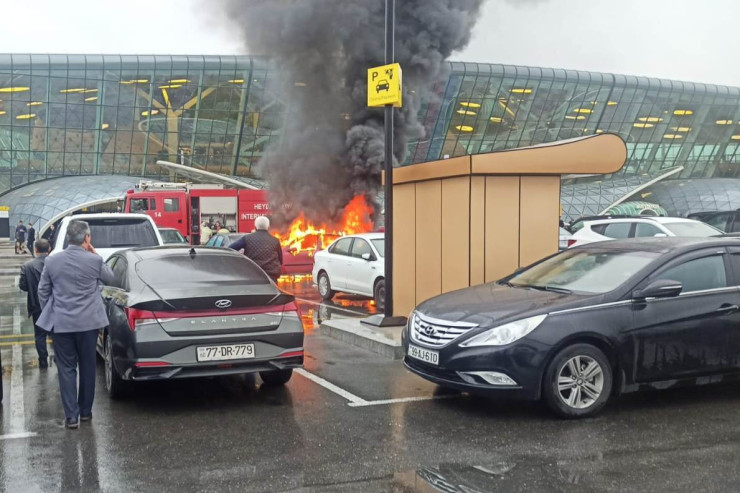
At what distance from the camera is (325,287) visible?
14.7 metres

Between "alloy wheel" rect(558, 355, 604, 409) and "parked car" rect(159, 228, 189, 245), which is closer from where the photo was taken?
"alloy wheel" rect(558, 355, 604, 409)

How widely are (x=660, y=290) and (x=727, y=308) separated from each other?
76 cm

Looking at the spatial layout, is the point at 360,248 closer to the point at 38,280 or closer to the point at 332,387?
the point at 38,280

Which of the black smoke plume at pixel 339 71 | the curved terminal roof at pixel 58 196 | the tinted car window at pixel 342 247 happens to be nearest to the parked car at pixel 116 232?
the tinted car window at pixel 342 247

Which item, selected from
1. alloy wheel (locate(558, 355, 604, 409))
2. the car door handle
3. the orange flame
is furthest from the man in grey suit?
the orange flame

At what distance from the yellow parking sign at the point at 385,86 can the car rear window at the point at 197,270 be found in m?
3.05

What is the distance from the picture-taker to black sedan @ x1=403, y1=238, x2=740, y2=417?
18.1ft

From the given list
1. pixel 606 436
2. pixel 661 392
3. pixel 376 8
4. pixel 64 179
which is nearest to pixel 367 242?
pixel 661 392

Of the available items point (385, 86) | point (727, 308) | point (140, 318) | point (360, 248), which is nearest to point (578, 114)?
point (360, 248)

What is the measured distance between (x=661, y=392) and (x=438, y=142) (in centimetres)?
4318

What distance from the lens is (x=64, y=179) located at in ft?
145

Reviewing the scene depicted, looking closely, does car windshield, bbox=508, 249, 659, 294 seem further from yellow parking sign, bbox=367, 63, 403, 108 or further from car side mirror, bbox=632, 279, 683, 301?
yellow parking sign, bbox=367, 63, 403, 108

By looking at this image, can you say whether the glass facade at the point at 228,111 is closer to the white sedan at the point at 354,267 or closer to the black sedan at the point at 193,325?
the white sedan at the point at 354,267

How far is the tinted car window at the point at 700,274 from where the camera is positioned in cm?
604
